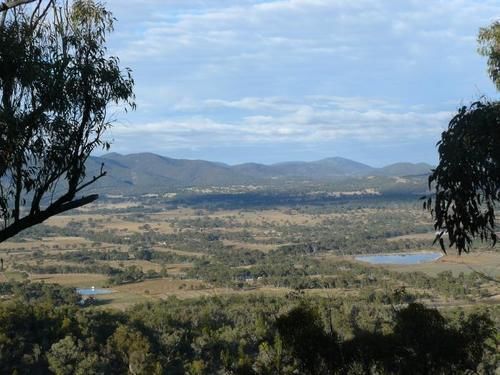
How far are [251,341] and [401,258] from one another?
48.3 m

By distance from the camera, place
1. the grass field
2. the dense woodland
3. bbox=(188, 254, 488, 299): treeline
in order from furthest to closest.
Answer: the grass field → bbox=(188, 254, 488, 299): treeline → the dense woodland

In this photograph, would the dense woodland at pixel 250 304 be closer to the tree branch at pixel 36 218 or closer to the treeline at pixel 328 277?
the treeline at pixel 328 277

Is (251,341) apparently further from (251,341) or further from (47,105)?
(47,105)

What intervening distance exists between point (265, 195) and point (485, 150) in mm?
154871

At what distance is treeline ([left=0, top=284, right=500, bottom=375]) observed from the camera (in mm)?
8336

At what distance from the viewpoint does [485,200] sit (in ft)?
20.2

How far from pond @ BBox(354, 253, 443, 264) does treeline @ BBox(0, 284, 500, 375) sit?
110 feet

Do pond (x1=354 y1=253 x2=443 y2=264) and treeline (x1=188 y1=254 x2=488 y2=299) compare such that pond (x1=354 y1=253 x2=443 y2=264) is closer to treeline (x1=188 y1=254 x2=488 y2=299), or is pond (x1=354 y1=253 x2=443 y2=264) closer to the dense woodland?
the dense woodland

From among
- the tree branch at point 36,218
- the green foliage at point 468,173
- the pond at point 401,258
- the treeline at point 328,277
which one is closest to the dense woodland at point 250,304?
the treeline at point 328,277

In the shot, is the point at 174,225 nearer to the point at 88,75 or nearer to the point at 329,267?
the point at 329,267

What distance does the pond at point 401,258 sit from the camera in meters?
60.6

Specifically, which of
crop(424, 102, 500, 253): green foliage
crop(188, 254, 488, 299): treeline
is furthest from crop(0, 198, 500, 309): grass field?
crop(424, 102, 500, 253): green foliage

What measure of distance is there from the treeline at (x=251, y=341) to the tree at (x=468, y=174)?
233 cm

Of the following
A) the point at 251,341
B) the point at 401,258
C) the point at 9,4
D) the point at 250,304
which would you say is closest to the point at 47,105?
the point at 9,4
